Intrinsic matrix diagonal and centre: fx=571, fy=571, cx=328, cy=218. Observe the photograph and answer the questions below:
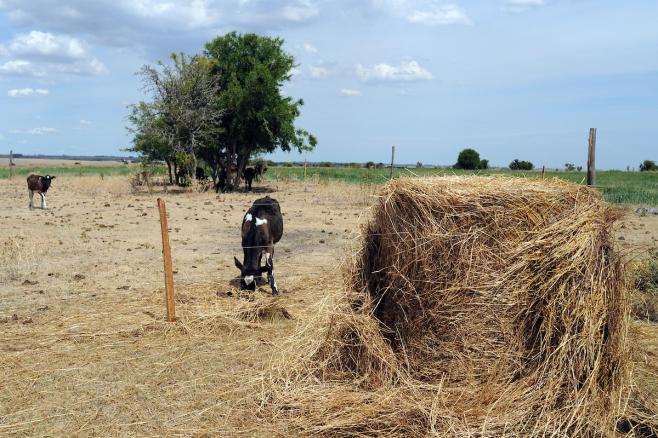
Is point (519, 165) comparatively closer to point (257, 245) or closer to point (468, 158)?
point (257, 245)

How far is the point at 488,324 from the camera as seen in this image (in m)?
4.59

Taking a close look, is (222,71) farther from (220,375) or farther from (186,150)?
(220,375)

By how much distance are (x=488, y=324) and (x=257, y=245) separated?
530 cm

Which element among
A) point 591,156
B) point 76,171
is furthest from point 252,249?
point 76,171

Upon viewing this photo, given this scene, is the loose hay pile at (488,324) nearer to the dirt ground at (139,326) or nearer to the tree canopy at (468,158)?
the dirt ground at (139,326)

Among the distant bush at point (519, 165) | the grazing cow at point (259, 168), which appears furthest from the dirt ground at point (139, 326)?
the grazing cow at point (259, 168)

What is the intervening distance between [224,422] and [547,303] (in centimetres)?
284

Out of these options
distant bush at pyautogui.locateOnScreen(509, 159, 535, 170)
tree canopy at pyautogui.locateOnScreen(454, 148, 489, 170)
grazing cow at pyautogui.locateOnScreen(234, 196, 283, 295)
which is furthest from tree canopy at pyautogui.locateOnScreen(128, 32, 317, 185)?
tree canopy at pyautogui.locateOnScreen(454, 148, 489, 170)

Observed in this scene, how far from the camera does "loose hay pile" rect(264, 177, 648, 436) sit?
14.1 ft

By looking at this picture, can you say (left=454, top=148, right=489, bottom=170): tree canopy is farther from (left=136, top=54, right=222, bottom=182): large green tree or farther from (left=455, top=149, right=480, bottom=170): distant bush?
(left=136, top=54, right=222, bottom=182): large green tree

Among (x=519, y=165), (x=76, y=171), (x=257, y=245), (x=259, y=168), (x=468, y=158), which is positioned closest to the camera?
(x=257, y=245)

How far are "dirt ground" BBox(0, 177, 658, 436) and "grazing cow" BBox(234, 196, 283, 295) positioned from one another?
14.8 inches

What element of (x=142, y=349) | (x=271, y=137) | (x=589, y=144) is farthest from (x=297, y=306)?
(x=271, y=137)

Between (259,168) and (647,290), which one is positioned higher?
(259,168)
